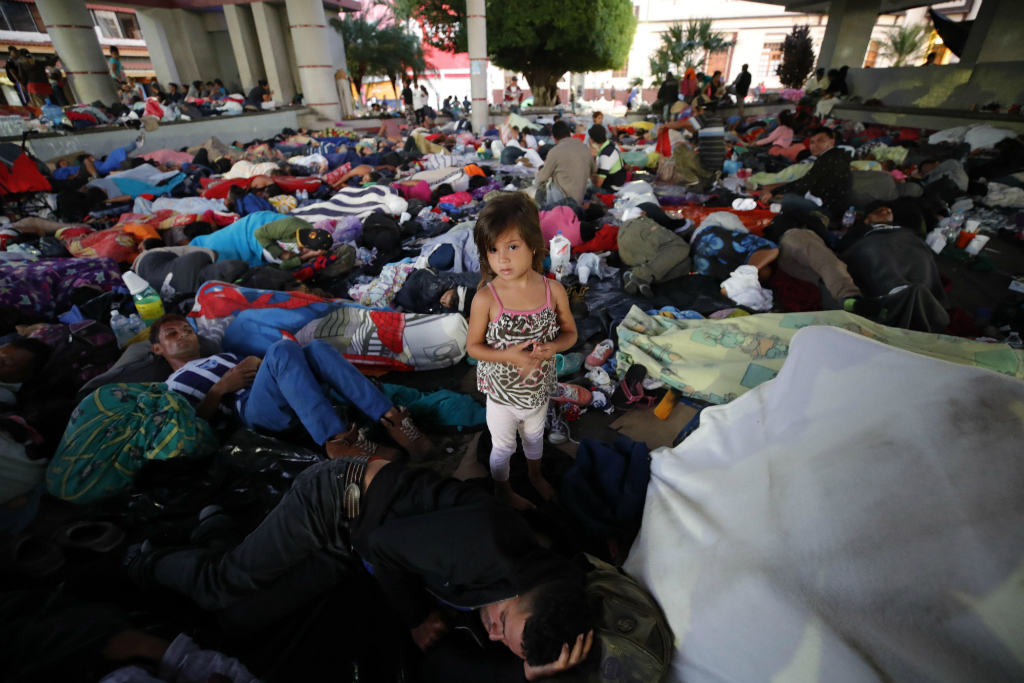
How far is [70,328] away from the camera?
283 centimetres

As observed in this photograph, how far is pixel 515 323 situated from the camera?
164 cm

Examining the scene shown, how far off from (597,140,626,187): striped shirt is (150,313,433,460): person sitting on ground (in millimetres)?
5580

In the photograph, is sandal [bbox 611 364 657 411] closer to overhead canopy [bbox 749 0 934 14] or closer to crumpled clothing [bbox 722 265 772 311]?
crumpled clothing [bbox 722 265 772 311]

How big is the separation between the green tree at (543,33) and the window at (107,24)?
15.2 m

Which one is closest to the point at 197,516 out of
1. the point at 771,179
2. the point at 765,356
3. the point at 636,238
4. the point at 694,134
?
the point at 765,356

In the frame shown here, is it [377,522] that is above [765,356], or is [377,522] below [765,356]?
above

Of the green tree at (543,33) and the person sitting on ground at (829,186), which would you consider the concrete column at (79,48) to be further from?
the person sitting on ground at (829,186)

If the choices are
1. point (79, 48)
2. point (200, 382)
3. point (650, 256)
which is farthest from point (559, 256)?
point (79, 48)

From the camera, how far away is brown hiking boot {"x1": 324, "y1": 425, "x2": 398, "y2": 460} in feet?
6.66

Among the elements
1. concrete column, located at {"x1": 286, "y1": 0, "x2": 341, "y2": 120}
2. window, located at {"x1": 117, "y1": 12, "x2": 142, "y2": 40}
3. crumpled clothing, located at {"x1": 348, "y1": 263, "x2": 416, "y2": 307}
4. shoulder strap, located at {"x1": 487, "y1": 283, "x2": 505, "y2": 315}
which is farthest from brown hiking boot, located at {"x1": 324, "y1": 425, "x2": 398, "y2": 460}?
window, located at {"x1": 117, "y1": 12, "x2": 142, "y2": 40}

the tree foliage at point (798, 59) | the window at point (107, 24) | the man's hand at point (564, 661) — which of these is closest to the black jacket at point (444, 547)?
the man's hand at point (564, 661)

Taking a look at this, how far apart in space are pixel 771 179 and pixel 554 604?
7301 mm

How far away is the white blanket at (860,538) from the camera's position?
0.92 metres

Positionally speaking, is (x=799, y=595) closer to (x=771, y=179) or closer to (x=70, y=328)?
(x=70, y=328)
